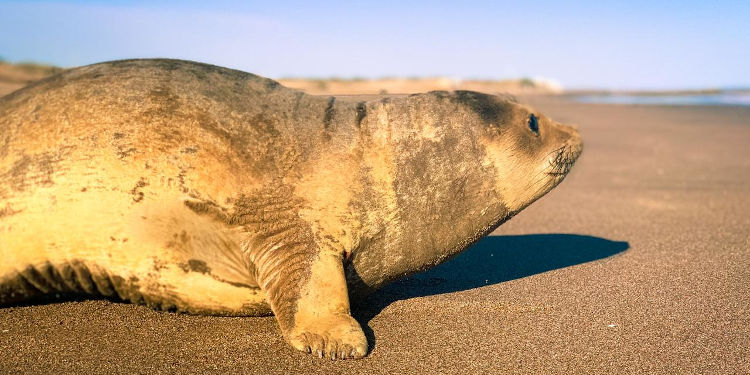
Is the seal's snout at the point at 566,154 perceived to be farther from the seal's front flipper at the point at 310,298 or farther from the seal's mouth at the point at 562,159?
the seal's front flipper at the point at 310,298

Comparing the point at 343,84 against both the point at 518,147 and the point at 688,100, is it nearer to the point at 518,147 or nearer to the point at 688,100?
the point at 518,147

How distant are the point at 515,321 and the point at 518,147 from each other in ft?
3.42

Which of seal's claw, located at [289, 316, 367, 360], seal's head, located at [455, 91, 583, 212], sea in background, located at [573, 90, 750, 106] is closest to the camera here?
seal's claw, located at [289, 316, 367, 360]

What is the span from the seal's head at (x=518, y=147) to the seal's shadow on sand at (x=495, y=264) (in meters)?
0.83

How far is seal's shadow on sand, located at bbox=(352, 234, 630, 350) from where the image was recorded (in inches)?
172

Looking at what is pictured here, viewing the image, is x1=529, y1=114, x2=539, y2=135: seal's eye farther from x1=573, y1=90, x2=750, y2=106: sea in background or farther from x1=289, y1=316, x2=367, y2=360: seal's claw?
x1=573, y1=90, x2=750, y2=106: sea in background

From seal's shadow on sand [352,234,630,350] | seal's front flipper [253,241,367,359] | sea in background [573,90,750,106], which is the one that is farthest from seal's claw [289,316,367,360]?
sea in background [573,90,750,106]

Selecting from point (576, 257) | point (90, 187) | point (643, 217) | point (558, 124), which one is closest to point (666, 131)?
point (643, 217)

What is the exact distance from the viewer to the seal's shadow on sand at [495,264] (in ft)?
14.3

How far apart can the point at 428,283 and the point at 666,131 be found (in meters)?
13.8

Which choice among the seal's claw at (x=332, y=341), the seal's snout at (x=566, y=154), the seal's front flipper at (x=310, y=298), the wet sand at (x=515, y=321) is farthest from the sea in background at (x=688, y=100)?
the seal's claw at (x=332, y=341)

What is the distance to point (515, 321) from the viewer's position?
3.95 m

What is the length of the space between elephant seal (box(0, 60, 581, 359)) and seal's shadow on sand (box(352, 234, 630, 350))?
448mm

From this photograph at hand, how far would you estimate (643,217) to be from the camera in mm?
7258
